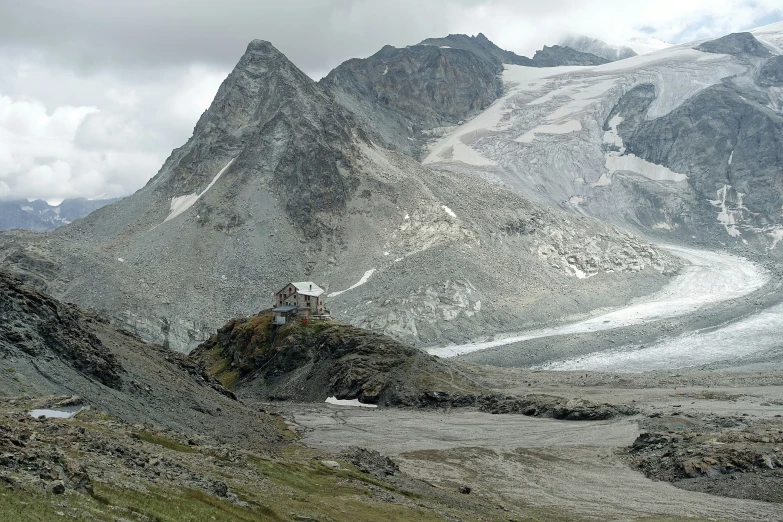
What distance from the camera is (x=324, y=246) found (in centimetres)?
15962

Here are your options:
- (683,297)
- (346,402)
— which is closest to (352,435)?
(346,402)

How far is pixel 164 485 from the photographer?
24078 millimetres

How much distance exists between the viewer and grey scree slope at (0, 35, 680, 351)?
134m

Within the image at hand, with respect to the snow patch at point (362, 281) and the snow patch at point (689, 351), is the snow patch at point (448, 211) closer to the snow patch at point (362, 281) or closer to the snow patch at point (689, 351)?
the snow patch at point (362, 281)

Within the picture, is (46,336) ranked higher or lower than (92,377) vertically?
higher

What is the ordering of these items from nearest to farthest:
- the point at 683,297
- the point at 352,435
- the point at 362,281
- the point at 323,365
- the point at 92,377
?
1. the point at 92,377
2. the point at 352,435
3. the point at 323,365
4. the point at 362,281
5. the point at 683,297

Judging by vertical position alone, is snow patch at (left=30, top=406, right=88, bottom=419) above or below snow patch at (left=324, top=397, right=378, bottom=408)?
above

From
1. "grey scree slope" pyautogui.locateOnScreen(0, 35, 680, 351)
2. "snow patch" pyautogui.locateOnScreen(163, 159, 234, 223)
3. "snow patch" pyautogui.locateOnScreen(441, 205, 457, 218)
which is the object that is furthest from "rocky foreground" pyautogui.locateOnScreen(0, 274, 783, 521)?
A: "snow patch" pyautogui.locateOnScreen(163, 159, 234, 223)

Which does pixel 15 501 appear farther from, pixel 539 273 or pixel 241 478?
pixel 539 273

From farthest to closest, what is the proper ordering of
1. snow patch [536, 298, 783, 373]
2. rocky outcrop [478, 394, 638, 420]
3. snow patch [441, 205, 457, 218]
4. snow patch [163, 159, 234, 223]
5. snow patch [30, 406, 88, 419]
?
1. snow patch [163, 159, 234, 223]
2. snow patch [441, 205, 457, 218]
3. snow patch [536, 298, 783, 373]
4. rocky outcrop [478, 394, 638, 420]
5. snow patch [30, 406, 88, 419]

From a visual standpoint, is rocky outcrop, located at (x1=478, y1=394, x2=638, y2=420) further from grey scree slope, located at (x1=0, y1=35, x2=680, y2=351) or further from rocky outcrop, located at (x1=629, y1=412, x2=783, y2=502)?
grey scree slope, located at (x1=0, y1=35, x2=680, y2=351)

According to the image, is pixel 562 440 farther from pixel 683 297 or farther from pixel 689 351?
pixel 683 297

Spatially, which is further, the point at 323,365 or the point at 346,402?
the point at 323,365

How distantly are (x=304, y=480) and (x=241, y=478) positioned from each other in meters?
5.37
